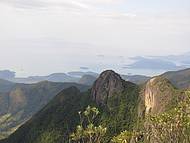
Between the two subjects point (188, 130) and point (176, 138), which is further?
point (188, 130)

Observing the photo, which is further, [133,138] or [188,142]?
[133,138]

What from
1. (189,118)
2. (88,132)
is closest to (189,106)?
(189,118)

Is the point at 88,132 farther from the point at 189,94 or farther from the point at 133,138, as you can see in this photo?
the point at 189,94

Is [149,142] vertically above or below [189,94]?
below

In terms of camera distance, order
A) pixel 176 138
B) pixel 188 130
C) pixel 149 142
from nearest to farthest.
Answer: pixel 176 138 < pixel 188 130 < pixel 149 142

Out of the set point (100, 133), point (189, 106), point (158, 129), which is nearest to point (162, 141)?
point (158, 129)

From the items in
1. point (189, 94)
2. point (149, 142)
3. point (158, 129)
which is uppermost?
point (189, 94)

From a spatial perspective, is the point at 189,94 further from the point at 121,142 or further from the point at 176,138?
the point at 121,142

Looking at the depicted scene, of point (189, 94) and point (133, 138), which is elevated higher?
point (189, 94)

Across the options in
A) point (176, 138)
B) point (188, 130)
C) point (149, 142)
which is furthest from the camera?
point (149, 142)
